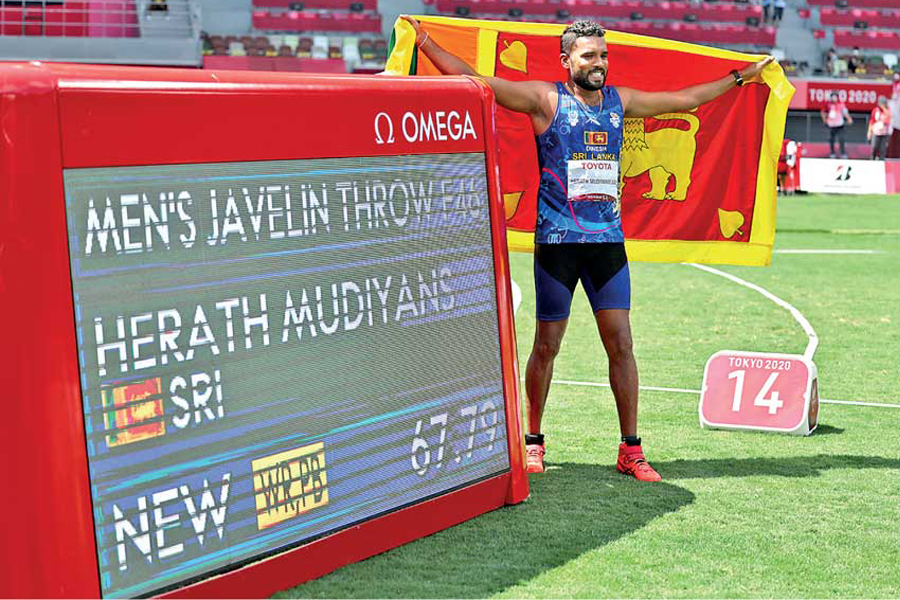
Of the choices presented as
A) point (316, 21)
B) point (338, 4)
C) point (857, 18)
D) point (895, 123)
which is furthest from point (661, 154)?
point (857, 18)

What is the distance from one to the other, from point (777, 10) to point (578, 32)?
125ft

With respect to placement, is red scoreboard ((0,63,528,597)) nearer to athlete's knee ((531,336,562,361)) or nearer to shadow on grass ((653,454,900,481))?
athlete's knee ((531,336,562,361))

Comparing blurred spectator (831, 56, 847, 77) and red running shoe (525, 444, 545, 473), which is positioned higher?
blurred spectator (831, 56, 847, 77)

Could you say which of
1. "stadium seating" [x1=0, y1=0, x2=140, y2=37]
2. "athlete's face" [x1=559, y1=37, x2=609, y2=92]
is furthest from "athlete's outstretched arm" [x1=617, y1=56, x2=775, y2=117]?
"stadium seating" [x1=0, y1=0, x2=140, y2=37]

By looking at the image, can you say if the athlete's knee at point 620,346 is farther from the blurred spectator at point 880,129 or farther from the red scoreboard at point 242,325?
the blurred spectator at point 880,129

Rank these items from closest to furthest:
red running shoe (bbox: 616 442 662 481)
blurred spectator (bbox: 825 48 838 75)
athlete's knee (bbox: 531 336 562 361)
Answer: red running shoe (bbox: 616 442 662 481), athlete's knee (bbox: 531 336 562 361), blurred spectator (bbox: 825 48 838 75)

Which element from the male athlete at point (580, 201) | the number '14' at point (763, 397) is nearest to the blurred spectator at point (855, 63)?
the number '14' at point (763, 397)

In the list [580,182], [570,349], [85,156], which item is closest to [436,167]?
[580,182]

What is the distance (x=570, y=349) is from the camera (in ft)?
30.9

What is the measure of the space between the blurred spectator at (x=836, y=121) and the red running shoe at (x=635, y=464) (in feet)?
102

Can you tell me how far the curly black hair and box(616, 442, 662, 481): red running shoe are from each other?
5.51 feet

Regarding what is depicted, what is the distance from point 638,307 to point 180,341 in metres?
8.23

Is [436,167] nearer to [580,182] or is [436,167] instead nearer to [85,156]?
[580,182]

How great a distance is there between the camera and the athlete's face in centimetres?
556
